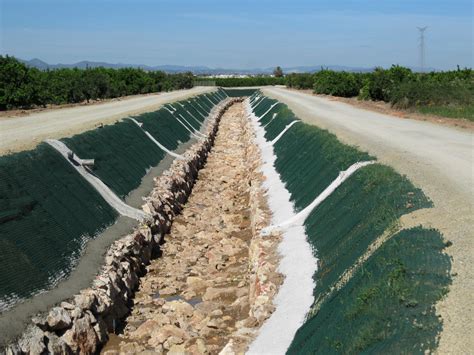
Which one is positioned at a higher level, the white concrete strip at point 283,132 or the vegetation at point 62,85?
the vegetation at point 62,85

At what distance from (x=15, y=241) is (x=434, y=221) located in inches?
321

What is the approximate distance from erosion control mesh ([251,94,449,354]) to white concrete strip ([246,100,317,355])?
220 mm

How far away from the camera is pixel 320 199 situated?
15.4 metres

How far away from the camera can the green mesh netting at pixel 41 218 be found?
10.6m

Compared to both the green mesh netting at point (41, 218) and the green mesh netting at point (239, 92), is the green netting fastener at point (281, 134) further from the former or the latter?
the green mesh netting at point (239, 92)

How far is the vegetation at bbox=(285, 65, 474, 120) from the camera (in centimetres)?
3318

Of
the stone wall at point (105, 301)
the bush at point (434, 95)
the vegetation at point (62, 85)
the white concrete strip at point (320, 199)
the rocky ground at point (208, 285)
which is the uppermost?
the vegetation at point (62, 85)

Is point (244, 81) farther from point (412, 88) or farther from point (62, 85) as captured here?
point (412, 88)

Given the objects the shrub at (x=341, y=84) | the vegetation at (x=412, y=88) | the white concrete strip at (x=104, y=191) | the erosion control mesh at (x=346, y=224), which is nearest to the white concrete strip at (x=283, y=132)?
the erosion control mesh at (x=346, y=224)

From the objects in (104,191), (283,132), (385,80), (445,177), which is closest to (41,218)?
(104,191)

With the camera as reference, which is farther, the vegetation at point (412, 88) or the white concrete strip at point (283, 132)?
the vegetation at point (412, 88)

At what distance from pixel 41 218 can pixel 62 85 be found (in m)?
41.0

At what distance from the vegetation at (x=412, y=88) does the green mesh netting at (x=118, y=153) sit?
16735 mm

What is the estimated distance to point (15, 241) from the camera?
36.3 feet
